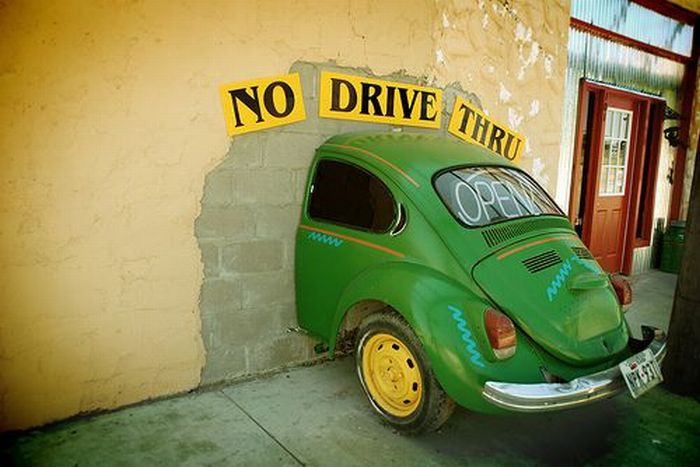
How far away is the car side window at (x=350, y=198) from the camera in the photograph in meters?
3.51

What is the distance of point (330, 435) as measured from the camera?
333cm

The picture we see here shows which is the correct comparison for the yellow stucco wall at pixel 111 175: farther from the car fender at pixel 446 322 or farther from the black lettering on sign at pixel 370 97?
the car fender at pixel 446 322

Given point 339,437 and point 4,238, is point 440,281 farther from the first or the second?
point 4,238

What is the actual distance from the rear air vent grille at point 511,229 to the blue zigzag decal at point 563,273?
1.03ft

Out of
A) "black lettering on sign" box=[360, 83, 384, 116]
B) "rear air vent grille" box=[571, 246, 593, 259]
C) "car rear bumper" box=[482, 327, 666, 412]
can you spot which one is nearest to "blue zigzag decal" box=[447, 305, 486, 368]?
"car rear bumper" box=[482, 327, 666, 412]

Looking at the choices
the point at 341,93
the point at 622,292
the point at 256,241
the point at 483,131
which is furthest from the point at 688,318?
the point at 256,241

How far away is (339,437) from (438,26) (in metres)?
3.84

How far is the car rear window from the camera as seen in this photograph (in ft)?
11.1

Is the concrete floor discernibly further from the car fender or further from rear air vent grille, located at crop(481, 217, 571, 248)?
rear air vent grille, located at crop(481, 217, 571, 248)

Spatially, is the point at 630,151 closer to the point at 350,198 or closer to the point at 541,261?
the point at 541,261

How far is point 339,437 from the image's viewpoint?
331 centimetres

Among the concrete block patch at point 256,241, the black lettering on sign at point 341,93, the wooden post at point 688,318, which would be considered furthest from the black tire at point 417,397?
the wooden post at point 688,318

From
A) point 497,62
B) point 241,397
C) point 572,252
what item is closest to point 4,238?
point 241,397

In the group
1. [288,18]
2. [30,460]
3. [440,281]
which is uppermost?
[288,18]
